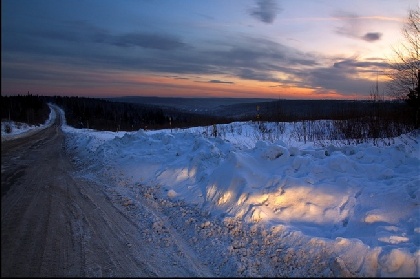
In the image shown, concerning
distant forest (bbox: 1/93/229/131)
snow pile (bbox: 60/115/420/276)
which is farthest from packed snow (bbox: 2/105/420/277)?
distant forest (bbox: 1/93/229/131)

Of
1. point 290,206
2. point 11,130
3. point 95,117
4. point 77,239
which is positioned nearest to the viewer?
point 77,239

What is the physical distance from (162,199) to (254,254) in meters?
2.99

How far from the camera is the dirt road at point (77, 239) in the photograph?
3600 mm

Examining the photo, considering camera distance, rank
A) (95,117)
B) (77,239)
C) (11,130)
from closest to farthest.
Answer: (77,239) → (11,130) → (95,117)

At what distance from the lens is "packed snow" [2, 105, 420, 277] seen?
4.00m

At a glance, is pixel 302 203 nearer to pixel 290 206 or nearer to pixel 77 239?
pixel 290 206

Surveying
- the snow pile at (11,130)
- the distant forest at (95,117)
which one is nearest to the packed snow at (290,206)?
the snow pile at (11,130)

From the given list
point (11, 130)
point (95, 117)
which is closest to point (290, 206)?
point (11, 130)

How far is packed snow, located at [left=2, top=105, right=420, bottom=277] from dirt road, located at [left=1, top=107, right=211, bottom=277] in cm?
44

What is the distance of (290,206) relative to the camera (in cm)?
562

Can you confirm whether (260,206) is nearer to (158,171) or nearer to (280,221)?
(280,221)

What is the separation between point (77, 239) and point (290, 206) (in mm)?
3477

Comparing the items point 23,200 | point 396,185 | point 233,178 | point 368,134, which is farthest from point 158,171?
point 368,134

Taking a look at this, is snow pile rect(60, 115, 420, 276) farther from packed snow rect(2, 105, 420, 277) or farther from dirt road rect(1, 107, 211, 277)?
dirt road rect(1, 107, 211, 277)
